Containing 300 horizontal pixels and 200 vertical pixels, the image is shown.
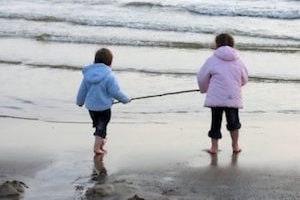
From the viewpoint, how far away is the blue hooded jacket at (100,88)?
8016 mm

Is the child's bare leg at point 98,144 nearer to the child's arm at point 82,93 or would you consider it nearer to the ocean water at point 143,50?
the child's arm at point 82,93

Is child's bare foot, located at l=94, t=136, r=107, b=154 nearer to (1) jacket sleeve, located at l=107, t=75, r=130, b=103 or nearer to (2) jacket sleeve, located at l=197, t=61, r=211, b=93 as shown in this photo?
(1) jacket sleeve, located at l=107, t=75, r=130, b=103

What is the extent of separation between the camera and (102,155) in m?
7.90

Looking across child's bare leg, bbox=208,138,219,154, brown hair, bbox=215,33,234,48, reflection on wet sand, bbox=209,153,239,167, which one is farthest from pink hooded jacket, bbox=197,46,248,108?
reflection on wet sand, bbox=209,153,239,167

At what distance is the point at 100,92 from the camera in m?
8.05

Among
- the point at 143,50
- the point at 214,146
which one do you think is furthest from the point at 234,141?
the point at 143,50

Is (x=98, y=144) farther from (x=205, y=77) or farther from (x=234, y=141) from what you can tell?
(x=234, y=141)

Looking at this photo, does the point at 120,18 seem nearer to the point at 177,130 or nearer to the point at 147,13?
the point at 147,13

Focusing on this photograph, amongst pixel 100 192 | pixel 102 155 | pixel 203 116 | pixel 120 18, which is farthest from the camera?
pixel 120 18

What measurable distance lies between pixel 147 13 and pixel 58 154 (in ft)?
52.0

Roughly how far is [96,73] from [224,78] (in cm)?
146

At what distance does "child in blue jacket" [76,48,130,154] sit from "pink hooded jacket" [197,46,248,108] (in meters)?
0.98

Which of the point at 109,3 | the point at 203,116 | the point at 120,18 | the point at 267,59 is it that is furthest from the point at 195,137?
the point at 109,3

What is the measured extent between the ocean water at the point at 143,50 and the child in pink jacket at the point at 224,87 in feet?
5.76
